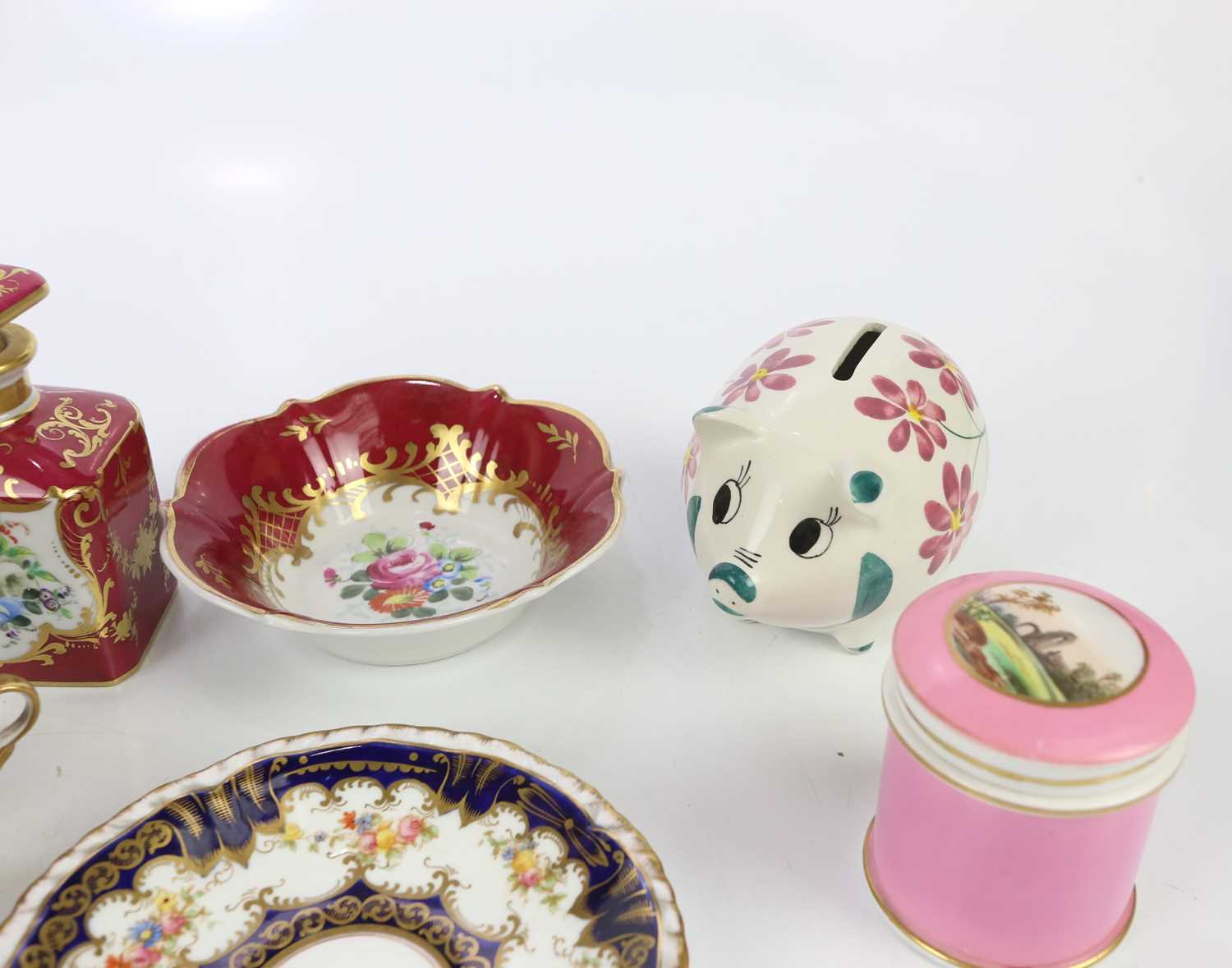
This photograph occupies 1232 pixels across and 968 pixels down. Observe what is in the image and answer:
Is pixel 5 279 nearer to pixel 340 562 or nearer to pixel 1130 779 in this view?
pixel 340 562

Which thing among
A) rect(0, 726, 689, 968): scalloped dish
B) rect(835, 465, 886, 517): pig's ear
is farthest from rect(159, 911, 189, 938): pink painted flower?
rect(835, 465, 886, 517): pig's ear

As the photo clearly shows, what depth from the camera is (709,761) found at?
1349 mm

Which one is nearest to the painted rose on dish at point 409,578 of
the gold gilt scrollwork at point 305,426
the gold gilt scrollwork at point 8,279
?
the gold gilt scrollwork at point 305,426

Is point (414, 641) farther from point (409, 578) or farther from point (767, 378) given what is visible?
point (767, 378)

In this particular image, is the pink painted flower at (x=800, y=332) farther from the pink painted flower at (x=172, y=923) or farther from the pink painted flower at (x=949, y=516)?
the pink painted flower at (x=172, y=923)

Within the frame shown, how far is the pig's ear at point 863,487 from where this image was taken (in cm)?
122

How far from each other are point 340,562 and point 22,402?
42cm

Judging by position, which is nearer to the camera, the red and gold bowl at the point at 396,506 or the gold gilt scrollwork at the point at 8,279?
the gold gilt scrollwork at the point at 8,279

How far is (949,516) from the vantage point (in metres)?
1.31

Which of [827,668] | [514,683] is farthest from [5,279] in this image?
[827,668]

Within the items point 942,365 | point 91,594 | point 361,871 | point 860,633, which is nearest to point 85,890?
point 361,871

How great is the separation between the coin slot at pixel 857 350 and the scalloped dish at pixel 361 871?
0.50 meters

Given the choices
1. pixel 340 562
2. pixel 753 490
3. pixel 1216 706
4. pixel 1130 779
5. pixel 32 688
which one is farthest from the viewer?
pixel 340 562

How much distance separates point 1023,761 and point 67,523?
0.95 meters
